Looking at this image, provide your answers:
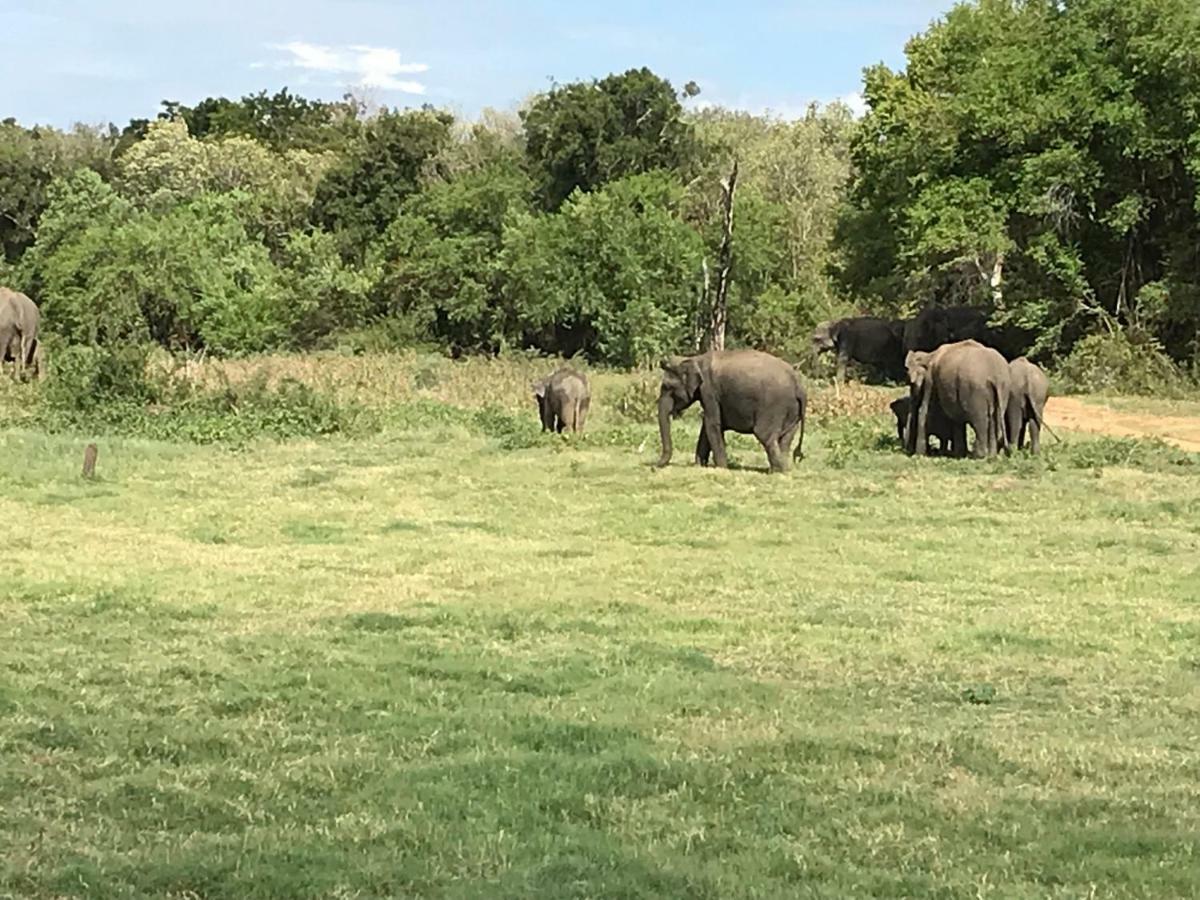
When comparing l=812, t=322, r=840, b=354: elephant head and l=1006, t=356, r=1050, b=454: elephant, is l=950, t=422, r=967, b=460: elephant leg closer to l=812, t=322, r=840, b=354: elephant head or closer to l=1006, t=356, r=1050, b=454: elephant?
l=1006, t=356, r=1050, b=454: elephant

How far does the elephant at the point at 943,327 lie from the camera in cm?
3247

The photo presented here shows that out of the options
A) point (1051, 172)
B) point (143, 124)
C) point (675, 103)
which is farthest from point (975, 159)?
point (143, 124)

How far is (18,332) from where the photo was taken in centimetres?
A: 2981

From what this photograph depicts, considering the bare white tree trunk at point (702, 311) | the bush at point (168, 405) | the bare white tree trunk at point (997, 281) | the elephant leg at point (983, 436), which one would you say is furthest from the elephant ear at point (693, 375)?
the bare white tree trunk at point (702, 311)

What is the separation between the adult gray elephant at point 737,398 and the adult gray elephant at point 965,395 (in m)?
2.26

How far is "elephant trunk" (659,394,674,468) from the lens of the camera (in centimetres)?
1811

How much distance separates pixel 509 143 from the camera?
2051 inches

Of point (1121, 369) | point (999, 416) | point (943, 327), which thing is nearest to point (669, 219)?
point (943, 327)

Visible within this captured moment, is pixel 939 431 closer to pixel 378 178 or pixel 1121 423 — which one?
pixel 1121 423

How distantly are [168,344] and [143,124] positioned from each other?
135 ft

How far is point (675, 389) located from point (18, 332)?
1693 cm

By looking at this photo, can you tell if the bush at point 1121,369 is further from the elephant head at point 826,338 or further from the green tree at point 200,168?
the green tree at point 200,168

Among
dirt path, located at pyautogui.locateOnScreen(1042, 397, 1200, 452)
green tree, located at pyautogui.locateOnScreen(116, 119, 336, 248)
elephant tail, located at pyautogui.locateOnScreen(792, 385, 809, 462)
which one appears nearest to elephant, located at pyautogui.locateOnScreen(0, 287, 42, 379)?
elephant tail, located at pyautogui.locateOnScreen(792, 385, 809, 462)

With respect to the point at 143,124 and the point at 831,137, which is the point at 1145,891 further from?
the point at 143,124
